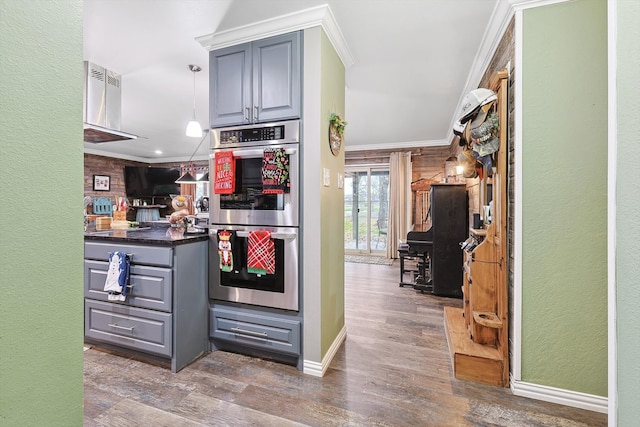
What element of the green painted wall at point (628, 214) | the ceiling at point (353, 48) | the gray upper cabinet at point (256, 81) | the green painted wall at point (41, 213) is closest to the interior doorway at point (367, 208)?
the ceiling at point (353, 48)

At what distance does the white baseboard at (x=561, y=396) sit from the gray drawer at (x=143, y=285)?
2.35 metres

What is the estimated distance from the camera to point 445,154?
19.8ft

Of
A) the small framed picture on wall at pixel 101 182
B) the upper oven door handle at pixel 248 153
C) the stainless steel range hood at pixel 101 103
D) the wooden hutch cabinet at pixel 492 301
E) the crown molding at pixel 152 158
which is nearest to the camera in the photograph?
the wooden hutch cabinet at pixel 492 301

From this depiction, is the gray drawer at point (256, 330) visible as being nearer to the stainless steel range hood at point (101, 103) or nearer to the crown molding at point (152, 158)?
the stainless steel range hood at point (101, 103)

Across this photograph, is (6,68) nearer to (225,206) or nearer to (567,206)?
(225,206)

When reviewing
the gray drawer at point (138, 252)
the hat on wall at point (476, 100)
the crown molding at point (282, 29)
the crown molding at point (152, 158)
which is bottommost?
the gray drawer at point (138, 252)

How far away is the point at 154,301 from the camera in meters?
2.05

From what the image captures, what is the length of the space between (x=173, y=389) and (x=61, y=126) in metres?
1.81

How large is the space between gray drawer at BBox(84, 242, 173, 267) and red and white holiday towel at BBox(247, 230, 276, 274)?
540 millimetres

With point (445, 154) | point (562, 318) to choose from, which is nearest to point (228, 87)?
point (562, 318)

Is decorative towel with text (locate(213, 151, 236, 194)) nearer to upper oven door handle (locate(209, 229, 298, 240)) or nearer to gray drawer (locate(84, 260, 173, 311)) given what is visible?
upper oven door handle (locate(209, 229, 298, 240))

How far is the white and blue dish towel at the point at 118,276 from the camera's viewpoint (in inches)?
81.1

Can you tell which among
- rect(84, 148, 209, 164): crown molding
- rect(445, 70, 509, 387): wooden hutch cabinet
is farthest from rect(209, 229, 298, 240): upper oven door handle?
rect(84, 148, 209, 164): crown molding

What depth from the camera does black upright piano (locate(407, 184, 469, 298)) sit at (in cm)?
378
